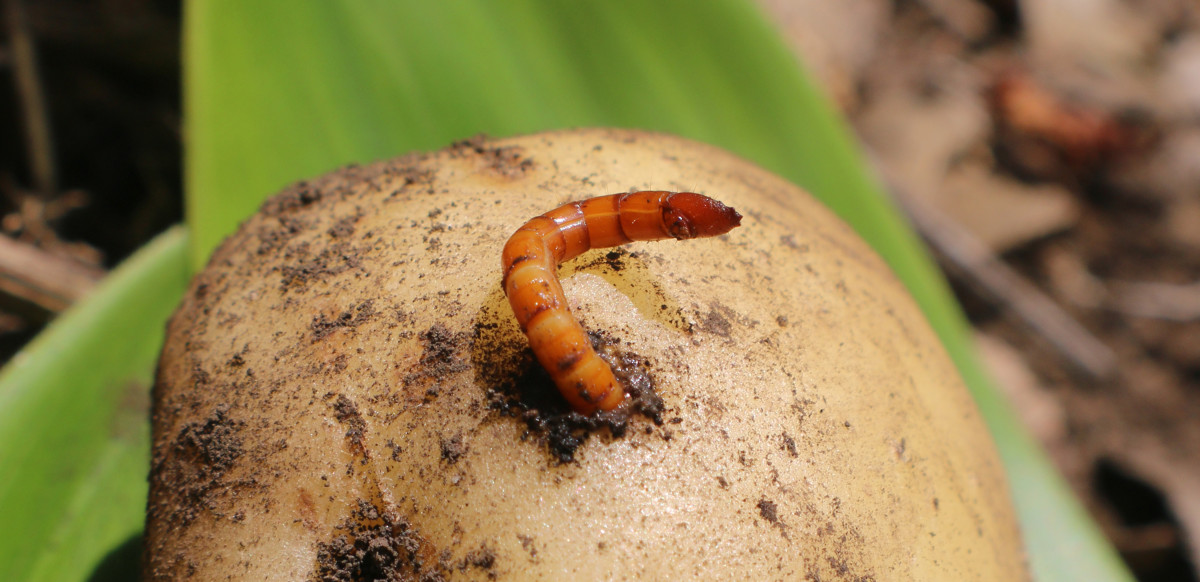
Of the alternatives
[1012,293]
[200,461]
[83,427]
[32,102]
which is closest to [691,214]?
[200,461]

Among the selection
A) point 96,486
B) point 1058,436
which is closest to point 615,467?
point 96,486

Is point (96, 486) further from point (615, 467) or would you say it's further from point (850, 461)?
point (850, 461)

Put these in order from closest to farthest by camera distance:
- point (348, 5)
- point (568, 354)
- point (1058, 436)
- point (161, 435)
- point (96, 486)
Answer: point (568, 354) < point (161, 435) < point (96, 486) < point (348, 5) < point (1058, 436)

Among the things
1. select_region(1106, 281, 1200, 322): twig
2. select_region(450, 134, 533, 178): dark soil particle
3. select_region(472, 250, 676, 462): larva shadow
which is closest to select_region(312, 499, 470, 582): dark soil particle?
select_region(472, 250, 676, 462): larva shadow

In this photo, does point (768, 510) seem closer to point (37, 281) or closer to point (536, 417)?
point (536, 417)

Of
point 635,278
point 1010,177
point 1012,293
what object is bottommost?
point 635,278

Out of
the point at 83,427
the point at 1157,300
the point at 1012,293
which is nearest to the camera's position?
the point at 83,427
